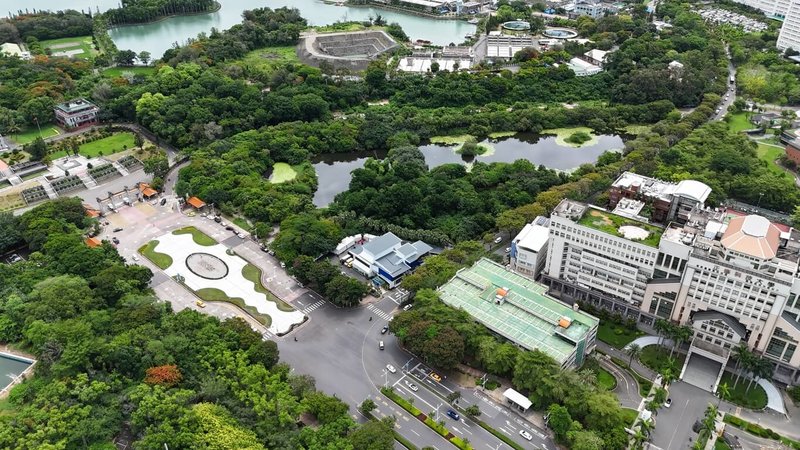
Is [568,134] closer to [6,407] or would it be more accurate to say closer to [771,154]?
[771,154]

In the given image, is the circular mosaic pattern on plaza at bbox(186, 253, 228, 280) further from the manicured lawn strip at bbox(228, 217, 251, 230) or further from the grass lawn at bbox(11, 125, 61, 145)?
the grass lawn at bbox(11, 125, 61, 145)

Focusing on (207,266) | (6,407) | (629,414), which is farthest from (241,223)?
(629,414)

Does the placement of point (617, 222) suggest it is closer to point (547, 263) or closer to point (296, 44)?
point (547, 263)

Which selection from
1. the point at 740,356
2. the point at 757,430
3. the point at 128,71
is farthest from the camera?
the point at 128,71

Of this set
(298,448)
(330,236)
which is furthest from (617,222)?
(298,448)

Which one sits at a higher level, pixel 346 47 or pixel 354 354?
pixel 346 47

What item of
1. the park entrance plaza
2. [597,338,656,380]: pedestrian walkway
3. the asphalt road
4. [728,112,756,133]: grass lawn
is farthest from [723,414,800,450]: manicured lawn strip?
the asphalt road

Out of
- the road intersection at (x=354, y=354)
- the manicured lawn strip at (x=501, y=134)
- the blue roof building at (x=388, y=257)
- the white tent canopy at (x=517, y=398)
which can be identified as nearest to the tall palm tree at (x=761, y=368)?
the road intersection at (x=354, y=354)

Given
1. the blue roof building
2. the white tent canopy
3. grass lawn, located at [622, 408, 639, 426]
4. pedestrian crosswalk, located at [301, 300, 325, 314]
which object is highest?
the blue roof building
